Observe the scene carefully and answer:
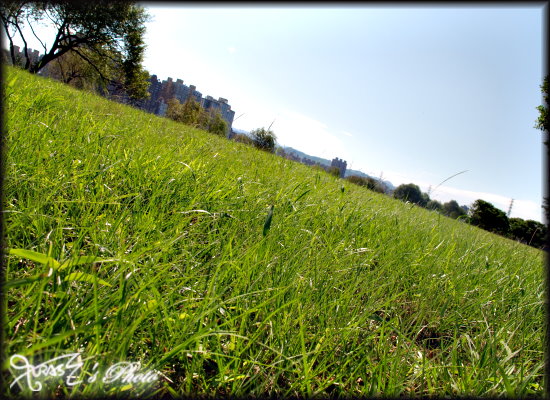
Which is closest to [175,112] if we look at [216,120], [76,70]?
[76,70]

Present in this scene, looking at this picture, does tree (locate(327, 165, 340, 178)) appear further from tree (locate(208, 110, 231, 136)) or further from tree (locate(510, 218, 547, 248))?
tree (locate(510, 218, 547, 248))

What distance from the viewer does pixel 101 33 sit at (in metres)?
26.7

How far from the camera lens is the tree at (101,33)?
23.4 metres

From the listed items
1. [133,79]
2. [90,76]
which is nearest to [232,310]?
[133,79]

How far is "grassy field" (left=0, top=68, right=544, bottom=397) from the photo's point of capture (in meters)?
0.98

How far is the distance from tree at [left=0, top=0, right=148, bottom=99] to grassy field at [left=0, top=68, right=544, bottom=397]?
76.5 feet

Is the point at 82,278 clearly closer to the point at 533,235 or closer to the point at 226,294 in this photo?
the point at 226,294

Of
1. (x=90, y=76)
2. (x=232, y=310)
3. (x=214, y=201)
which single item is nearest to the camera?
(x=232, y=310)

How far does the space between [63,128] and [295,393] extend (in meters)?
2.85

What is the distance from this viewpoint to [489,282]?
7.25ft

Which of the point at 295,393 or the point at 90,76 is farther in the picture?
the point at 90,76

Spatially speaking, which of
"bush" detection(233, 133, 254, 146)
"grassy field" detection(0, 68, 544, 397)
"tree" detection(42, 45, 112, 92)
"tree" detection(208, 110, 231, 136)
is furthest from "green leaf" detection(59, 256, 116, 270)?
"tree" detection(42, 45, 112, 92)

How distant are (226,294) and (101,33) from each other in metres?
33.5

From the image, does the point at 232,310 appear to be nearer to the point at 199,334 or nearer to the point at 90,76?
the point at 199,334
